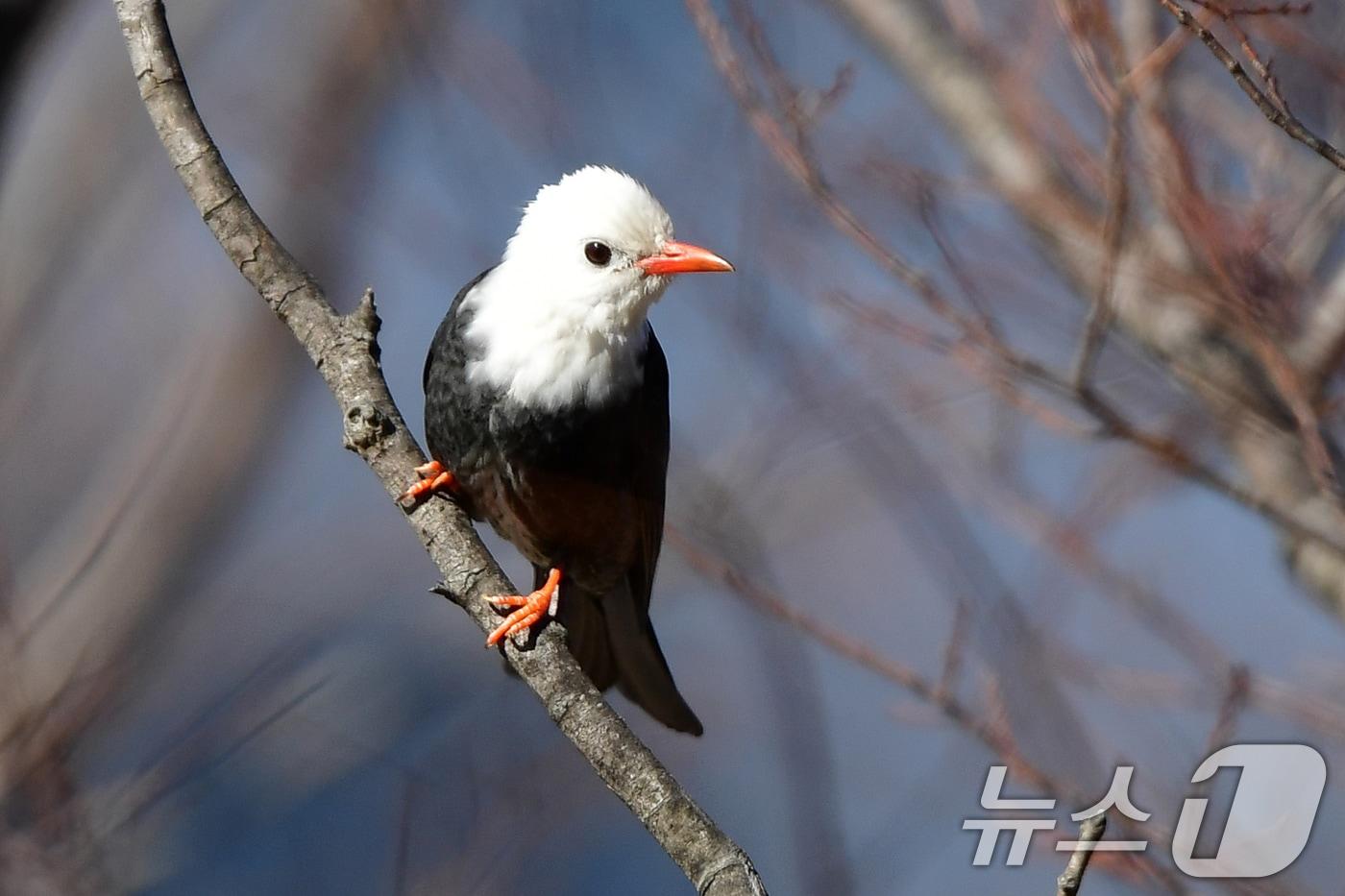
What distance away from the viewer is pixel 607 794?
602 cm

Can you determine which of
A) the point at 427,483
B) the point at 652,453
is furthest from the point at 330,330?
the point at 652,453

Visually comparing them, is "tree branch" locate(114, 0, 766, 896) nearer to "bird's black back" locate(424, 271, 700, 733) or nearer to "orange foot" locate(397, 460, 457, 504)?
"orange foot" locate(397, 460, 457, 504)

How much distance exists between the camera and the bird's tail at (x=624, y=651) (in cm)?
516

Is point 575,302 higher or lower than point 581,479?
higher

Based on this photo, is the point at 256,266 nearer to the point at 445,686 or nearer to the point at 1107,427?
the point at 1107,427

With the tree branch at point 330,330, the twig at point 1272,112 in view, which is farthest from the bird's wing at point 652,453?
the twig at point 1272,112

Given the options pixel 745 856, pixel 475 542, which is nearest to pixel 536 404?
pixel 475 542

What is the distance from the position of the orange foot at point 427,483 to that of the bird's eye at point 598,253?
824 millimetres

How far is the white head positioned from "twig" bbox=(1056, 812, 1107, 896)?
274 centimetres

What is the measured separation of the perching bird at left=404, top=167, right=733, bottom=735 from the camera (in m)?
4.68

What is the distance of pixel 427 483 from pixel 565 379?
103 cm

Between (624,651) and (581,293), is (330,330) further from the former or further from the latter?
(624,651)

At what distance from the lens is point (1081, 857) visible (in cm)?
213

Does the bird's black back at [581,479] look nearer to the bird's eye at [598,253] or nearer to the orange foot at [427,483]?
the orange foot at [427,483]
